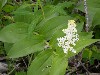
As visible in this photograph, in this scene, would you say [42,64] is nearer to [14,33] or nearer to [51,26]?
[51,26]

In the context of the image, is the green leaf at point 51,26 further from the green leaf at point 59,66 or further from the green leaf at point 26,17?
the green leaf at point 59,66

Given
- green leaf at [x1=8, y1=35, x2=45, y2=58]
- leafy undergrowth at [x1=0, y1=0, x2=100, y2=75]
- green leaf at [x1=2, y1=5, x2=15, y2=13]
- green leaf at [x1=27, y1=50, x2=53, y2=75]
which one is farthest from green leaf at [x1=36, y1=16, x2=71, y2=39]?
green leaf at [x1=2, y1=5, x2=15, y2=13]

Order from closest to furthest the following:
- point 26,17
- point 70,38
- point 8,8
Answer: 1. point 70,38
2. point 26,17
3. point 8,8

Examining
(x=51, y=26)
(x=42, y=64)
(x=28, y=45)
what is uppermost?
(x=51, y=26)

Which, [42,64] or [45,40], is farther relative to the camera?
[45,40]

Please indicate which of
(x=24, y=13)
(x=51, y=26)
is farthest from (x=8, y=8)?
(x=51, y=26)

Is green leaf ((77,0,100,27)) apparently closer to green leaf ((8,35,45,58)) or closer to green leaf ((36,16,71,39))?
green leaf ((36,16,71,39))

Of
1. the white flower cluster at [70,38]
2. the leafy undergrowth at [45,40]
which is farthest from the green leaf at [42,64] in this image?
the white flower cluster at [70,38]
